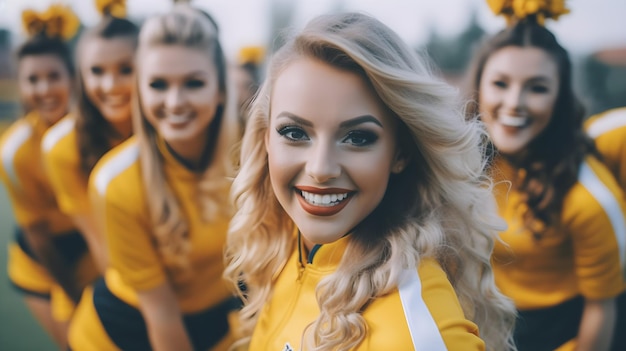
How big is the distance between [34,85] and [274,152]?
243 centimetres

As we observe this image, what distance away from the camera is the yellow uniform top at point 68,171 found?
271 centimetres

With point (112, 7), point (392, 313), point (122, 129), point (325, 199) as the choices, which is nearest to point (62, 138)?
point (122, 129)

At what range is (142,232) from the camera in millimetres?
2119

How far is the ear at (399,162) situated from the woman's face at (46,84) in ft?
8.02

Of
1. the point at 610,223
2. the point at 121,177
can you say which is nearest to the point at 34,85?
the point at 121,177

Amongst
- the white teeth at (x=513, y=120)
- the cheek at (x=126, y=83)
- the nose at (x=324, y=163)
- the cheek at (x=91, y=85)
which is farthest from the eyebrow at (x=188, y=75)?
A: the nose at (x=324, y=163)

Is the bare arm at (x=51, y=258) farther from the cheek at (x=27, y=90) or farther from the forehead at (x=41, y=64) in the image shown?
the forehead at (x=41, y=64)

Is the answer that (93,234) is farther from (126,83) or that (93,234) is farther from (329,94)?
(329,94)

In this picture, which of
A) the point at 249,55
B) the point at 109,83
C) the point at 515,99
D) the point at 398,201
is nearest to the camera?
the point at 398,201

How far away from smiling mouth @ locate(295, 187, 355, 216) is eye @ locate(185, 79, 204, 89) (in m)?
1.13

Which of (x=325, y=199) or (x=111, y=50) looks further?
(x=111, y=50)

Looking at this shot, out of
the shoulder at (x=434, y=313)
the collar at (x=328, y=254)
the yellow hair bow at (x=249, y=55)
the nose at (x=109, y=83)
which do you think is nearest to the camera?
the shoulder at (x=434, y=313)

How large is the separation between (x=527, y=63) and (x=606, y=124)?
0.49 m

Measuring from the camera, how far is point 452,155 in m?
1.15
